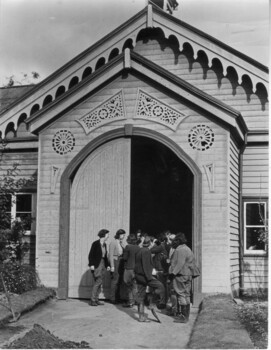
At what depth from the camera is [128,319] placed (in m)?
11.8

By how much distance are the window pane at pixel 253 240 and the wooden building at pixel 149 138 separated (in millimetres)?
30

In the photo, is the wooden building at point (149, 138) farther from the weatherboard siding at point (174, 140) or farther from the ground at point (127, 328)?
the ground at point (127, 328)

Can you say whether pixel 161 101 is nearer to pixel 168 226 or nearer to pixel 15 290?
pixel 15 290

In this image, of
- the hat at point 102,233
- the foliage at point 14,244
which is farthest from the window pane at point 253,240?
the foliage at point 14,244

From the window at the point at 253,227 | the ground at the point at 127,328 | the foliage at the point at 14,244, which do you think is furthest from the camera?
the window at the point at 253,227

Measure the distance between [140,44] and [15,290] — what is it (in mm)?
8956

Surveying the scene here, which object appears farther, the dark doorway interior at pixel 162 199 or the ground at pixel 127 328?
the dark doorway interior at pixel 162 199

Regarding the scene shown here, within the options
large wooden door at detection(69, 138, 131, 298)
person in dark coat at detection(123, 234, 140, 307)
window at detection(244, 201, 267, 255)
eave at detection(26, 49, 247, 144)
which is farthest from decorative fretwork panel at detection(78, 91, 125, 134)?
window at detection(244, 201, 267, 255)

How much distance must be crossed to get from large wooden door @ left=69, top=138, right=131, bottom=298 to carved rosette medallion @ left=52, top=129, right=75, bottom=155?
0.63 meters

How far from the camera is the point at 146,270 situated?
1164 cm

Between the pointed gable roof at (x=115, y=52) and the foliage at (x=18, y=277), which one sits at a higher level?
the pointed gable roof at (x=115, y=52)

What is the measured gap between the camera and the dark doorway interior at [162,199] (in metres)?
21.4

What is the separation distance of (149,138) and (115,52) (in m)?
4.35

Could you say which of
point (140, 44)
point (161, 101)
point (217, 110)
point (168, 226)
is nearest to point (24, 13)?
point (161, 101)
